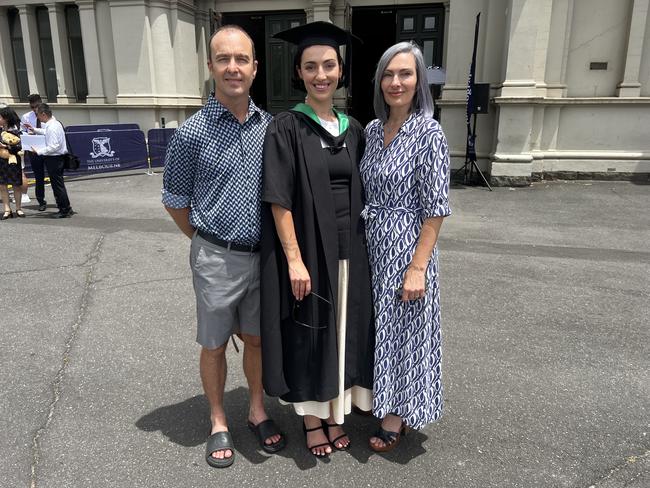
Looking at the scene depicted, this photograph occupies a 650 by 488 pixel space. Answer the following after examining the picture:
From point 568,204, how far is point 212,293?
26.7 ft

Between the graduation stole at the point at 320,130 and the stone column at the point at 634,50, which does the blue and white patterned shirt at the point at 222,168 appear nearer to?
the graduation stole at the point at 320,130

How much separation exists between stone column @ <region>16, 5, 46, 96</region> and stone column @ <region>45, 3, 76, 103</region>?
0.67m

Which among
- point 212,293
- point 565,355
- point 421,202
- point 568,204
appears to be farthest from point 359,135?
point 568,204

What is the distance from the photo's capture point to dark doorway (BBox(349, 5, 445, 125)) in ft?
44.3

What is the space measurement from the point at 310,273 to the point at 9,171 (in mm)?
7725

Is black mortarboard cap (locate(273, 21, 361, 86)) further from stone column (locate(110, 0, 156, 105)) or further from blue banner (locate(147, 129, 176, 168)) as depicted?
stone column (locate(110, 0, 156, 105))

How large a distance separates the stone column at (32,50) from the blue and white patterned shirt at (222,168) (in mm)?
16582

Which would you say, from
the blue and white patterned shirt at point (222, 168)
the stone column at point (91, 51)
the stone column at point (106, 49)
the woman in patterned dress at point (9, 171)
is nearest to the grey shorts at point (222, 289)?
the blue and white patterned shirt at point (222, 168)

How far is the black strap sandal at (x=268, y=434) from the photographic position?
8.83ft

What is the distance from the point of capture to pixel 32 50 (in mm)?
15680

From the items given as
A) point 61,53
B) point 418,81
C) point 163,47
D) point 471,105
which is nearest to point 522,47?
point 471,105

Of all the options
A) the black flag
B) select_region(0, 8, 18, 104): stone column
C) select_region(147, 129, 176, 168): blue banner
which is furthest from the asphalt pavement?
select_region(0, 8, 18, 104): stone column

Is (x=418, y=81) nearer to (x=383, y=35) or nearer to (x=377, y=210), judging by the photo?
(x=377, y=210)

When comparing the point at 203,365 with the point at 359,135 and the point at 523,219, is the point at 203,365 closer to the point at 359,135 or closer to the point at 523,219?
the point at 359,135
